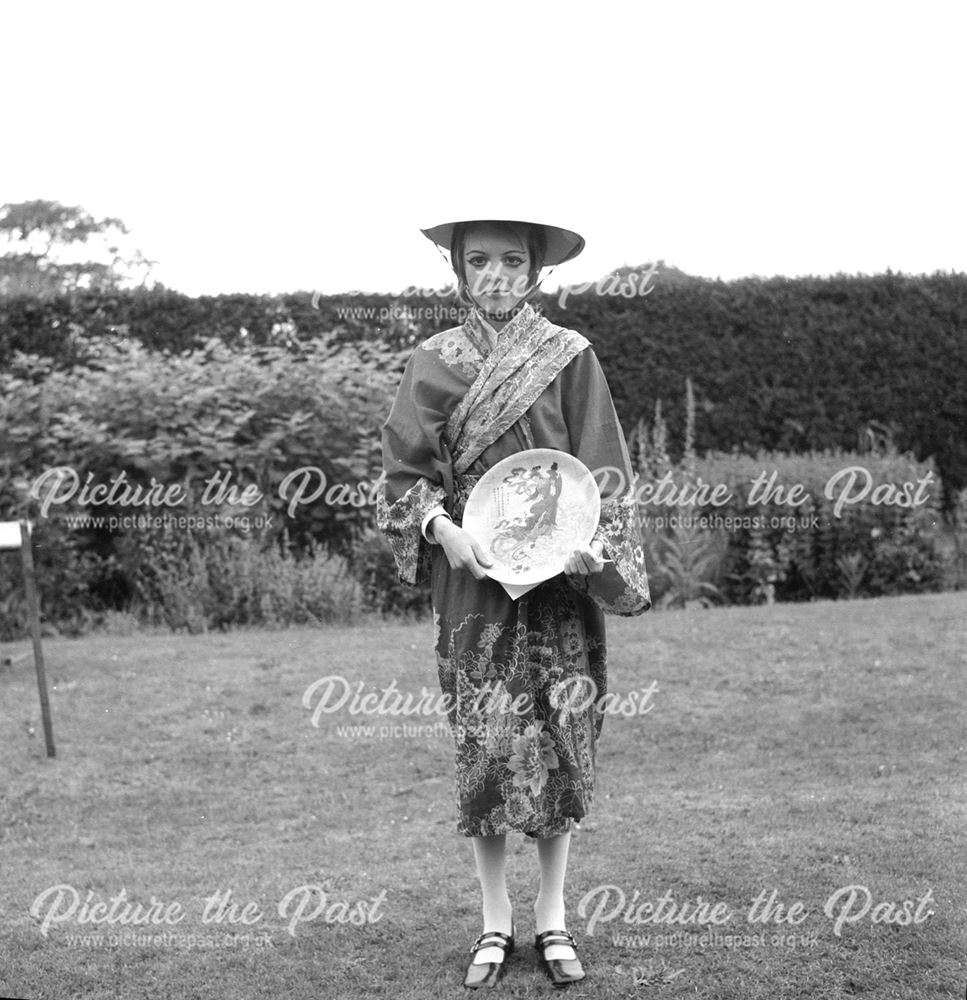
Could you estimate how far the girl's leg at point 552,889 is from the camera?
137 inches

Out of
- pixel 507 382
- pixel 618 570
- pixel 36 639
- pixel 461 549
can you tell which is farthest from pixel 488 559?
pixel 36 639

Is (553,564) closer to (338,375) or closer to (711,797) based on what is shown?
(711,797)

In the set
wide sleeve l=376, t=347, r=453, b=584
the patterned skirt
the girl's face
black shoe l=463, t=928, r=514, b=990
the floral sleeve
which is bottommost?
black shoe l=463, t=928, r=514, b=990

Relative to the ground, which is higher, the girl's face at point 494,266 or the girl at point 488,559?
the girl's face at point 494,266

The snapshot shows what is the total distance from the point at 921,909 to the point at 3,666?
5.31 meters

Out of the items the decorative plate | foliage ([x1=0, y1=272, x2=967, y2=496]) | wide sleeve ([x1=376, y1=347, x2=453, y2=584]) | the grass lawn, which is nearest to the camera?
the decorative plate

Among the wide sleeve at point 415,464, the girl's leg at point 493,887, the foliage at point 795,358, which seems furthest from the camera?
the foliage at point 795,358

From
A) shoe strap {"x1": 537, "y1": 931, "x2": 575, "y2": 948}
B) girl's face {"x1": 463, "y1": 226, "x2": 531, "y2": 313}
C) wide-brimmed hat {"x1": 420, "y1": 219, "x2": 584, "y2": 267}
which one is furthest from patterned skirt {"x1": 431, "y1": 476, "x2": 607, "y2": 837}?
wide-brimmed hat {"x1": 420, "y1": 219, "x2": 584, "y2": 267}

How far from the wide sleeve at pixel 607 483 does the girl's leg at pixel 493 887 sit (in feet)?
2.41

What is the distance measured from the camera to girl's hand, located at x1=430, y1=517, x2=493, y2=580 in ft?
10.5

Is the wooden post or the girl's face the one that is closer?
the girl's face

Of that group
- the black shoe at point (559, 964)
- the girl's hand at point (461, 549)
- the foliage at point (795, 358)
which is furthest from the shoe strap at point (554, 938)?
the foliage at point (795, 358)

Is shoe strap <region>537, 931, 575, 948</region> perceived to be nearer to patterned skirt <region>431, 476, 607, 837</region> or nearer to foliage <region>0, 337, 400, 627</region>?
patterned skirt <region>431, 476, 607, 837</region>

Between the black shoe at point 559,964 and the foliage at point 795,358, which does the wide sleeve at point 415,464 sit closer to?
the black shoe at point 559,964
